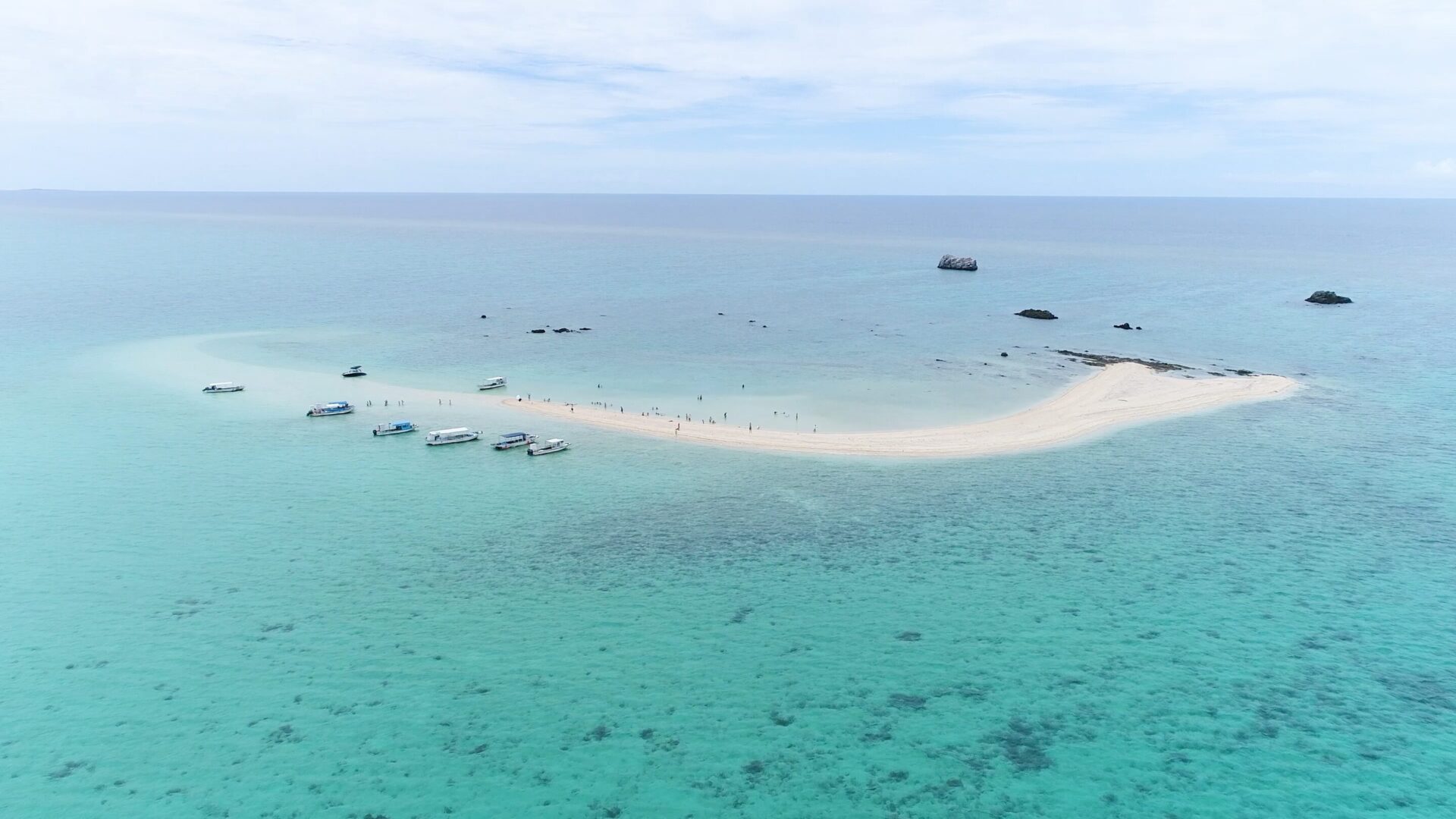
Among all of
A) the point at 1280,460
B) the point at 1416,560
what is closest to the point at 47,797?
the point at 1416,560

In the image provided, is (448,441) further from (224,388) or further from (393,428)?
(224,388)

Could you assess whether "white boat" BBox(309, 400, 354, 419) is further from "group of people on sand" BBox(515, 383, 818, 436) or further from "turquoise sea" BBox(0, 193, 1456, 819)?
"group of people on sand" BBox(515, 383, 818, 436)

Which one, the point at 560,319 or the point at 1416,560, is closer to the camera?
the point at 1416,560

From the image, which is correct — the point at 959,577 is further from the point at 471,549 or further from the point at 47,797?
the point at 47,797

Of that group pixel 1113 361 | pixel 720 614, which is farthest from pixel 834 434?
pixel 1113 361

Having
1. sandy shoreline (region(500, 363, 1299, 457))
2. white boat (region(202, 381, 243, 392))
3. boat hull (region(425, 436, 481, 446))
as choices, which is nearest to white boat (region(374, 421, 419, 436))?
A: boat hull (region(425, 436, 481, 446))

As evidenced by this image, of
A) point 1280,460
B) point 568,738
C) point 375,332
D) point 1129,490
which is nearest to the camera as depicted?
point 568,738
